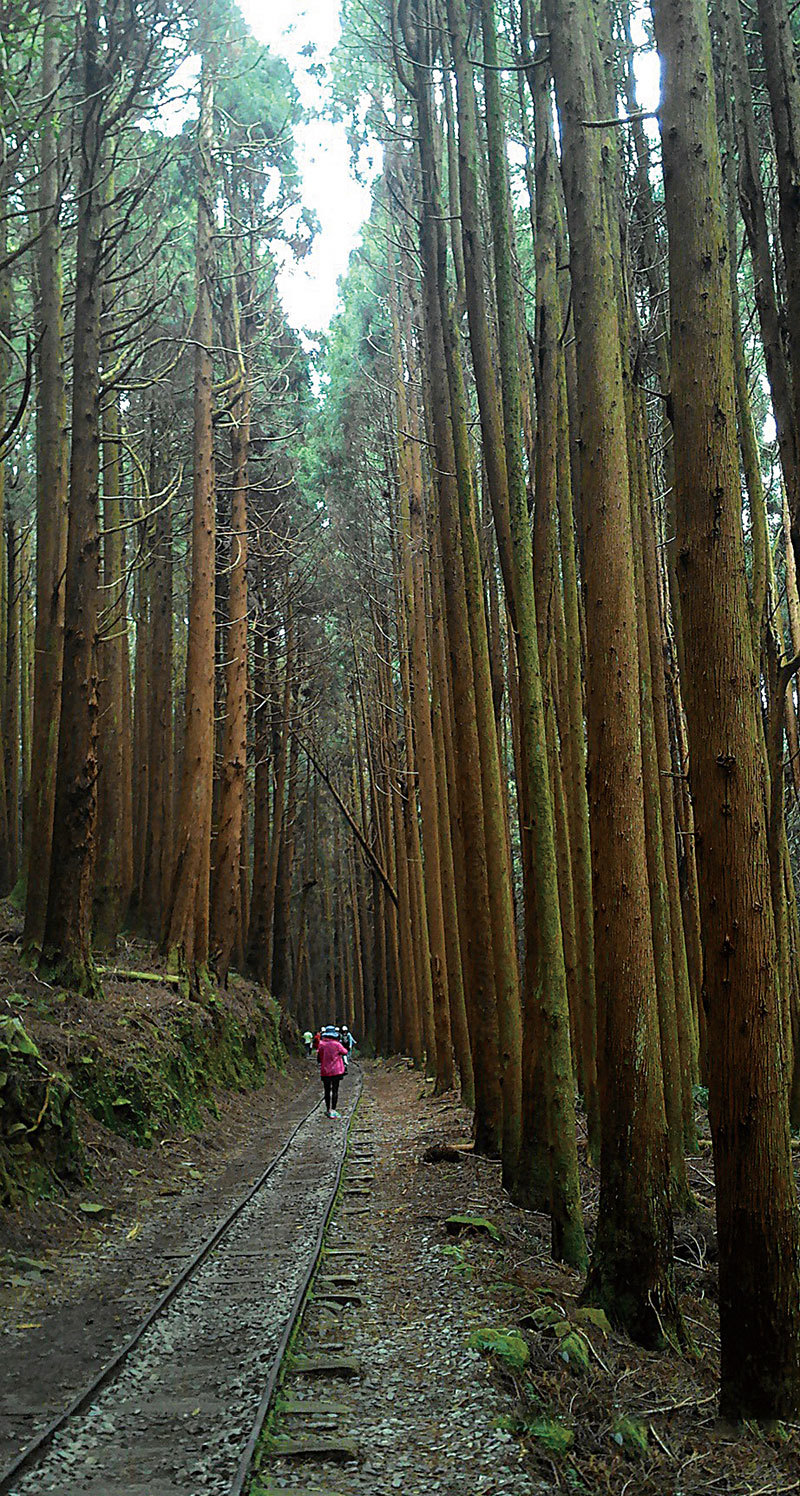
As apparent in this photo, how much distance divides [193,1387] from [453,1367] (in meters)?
1.33

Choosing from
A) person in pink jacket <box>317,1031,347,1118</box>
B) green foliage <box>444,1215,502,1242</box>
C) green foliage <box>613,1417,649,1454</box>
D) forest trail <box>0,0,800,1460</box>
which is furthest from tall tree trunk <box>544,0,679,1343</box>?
person in pink jacket <box>317,1031,347,1118</box>

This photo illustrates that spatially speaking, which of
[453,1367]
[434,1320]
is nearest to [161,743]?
[434,1320]

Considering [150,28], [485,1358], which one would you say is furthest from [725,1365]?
[150,28]

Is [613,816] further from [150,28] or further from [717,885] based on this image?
[150,28]

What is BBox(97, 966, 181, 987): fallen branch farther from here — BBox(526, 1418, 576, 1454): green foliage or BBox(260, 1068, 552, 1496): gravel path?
BBox(526, 1418, 576, 1454): green foliage

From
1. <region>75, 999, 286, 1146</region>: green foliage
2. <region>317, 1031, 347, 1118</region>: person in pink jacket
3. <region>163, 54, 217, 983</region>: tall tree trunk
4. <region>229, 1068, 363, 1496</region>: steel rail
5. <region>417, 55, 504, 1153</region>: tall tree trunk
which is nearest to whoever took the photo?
<region>229, 1068, 363, 1496</region>: steel rail

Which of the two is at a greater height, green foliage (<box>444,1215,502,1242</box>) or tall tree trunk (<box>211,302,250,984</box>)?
tall tree trunk (<box>211,302,250,984</box>)

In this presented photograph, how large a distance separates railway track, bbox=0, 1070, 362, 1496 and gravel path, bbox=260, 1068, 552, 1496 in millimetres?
199

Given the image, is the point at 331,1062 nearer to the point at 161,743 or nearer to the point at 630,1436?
the point at 161,743

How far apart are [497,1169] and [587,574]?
6.82 m

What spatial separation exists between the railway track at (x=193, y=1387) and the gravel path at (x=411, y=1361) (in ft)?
0.65

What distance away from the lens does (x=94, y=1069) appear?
11742 millimetres

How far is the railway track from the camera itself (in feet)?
15.4

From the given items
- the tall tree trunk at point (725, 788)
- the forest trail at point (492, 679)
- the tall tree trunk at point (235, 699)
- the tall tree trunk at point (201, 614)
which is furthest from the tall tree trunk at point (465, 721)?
the tall tree trunk at point (235, 699)
